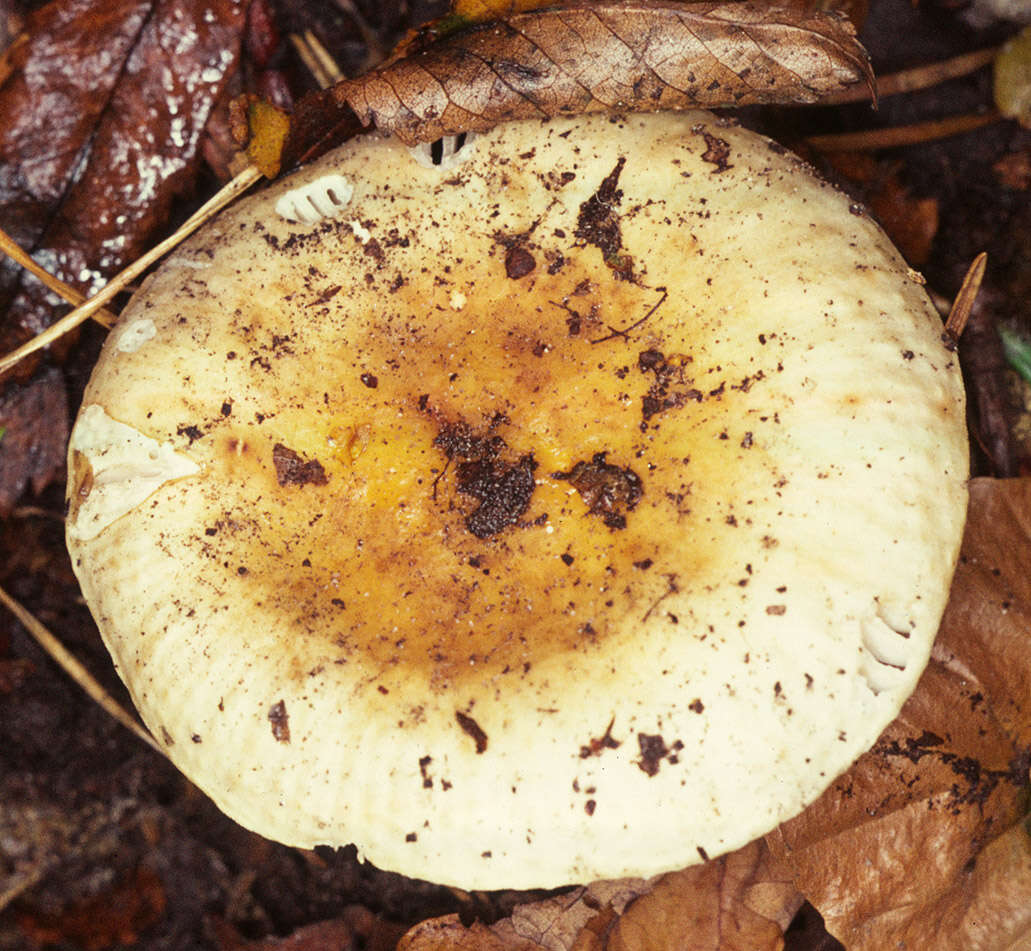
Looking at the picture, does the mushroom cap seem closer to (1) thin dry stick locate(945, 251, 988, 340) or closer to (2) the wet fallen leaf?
(2) the wet fallen leaf

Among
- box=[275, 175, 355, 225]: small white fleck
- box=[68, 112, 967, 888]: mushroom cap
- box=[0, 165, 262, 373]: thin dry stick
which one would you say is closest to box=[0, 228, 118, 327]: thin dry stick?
box=[0, 165, 262, 373]: thin dry stick

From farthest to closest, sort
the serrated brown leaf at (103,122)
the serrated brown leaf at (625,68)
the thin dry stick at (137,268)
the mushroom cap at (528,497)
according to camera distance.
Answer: the serrated brown leaf at (103,122), the thin dry stick at (137,268), the serrated brown leaf at (625,68), the mushroom cap at (528,497)

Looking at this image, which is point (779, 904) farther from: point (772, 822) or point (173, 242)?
point (173, 242)

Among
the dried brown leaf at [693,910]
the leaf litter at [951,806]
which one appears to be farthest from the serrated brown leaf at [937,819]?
the dried brown leaf at [693,910]

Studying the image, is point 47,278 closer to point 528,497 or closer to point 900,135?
point 528,497

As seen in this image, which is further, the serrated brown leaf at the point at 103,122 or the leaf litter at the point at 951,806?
the serrated brown leaf at the point at 103,122

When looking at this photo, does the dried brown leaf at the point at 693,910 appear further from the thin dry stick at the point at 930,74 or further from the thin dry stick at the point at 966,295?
the thin dry stick at the point at 930,74

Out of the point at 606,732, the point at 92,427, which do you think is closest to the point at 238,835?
the point at 92,427
